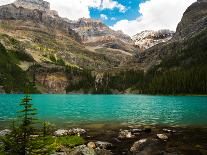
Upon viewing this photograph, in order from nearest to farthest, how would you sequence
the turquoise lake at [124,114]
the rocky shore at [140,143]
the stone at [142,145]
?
the rocky shore at [140,143] → the stone at [142,145] → the turquoise lake at [124,114]

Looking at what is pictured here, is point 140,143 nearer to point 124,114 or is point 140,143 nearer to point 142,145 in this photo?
point 142,145

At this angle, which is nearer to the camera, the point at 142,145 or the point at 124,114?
the point at 142,145

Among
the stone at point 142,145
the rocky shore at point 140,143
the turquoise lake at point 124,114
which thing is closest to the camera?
the rocky shore at point 140,143

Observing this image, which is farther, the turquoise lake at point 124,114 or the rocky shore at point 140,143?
the turquoise lake at point 124,114

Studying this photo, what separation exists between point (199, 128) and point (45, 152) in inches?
1810

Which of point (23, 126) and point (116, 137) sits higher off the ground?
point (23, 126)

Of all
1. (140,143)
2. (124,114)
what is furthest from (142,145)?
(124,114)

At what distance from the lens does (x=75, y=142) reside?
43.9m

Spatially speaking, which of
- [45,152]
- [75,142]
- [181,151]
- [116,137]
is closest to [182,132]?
[116,137]

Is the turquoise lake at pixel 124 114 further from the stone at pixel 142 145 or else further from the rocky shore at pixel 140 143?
the stone at pixel 142 145

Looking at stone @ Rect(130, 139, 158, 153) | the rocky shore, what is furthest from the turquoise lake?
stone @ Rect(130, 139, 158, 153)

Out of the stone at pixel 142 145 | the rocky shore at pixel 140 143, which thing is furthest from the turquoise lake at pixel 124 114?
the stone at pixel 142 145

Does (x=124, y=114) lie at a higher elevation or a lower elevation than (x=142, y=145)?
higher

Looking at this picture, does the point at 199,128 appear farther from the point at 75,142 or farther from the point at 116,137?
the point at 75,142
